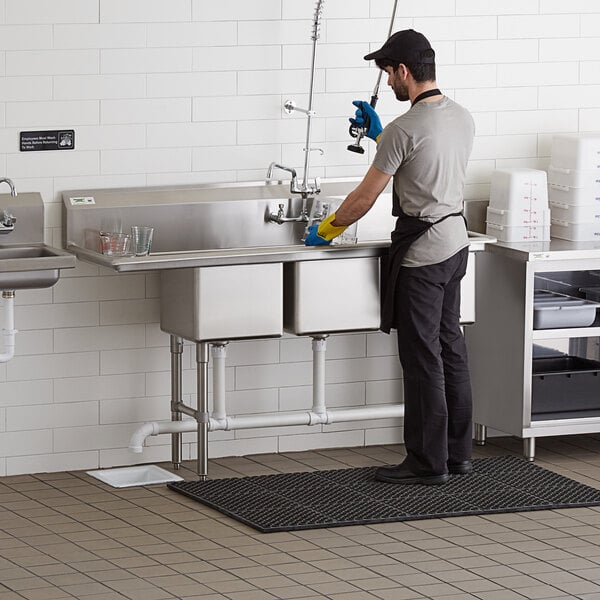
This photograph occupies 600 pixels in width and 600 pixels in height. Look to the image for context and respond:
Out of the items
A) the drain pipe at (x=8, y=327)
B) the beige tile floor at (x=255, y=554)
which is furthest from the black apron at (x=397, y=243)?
the drain pipe at (x=8, y=327)

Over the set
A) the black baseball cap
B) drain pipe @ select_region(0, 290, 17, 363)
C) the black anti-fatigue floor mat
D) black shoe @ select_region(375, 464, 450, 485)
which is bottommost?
the black anti-fatigue floor mat

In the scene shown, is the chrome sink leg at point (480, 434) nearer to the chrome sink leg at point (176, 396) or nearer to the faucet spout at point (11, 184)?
the chrome sink leg at point (176, 396)

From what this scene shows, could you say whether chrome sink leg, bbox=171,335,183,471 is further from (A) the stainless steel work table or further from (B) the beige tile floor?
(A) the stainless steel work table

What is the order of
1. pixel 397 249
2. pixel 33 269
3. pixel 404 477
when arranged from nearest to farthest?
pixel 33 269 → pixel 397 249 → pixel 404 477

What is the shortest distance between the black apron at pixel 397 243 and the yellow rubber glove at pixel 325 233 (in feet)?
0.66

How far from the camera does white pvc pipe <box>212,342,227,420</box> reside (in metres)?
5.78

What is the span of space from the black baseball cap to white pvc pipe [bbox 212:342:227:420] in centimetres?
129

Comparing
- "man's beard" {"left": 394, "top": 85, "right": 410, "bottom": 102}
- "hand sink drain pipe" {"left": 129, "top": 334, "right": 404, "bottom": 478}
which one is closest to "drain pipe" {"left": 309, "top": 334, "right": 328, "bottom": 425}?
"hand sink drain pipe" {"left": 129, "top": 334, "right": 404, "bottom": 478}

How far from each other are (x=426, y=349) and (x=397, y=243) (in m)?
0.41

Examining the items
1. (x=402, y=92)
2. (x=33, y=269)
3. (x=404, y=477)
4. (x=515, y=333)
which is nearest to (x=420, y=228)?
(x=402, y=92)

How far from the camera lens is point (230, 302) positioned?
5.58 m

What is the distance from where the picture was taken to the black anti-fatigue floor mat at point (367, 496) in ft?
17.3

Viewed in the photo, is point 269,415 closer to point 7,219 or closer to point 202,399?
point 202,399

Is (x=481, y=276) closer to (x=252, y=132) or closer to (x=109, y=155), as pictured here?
(x=252, y=132)
